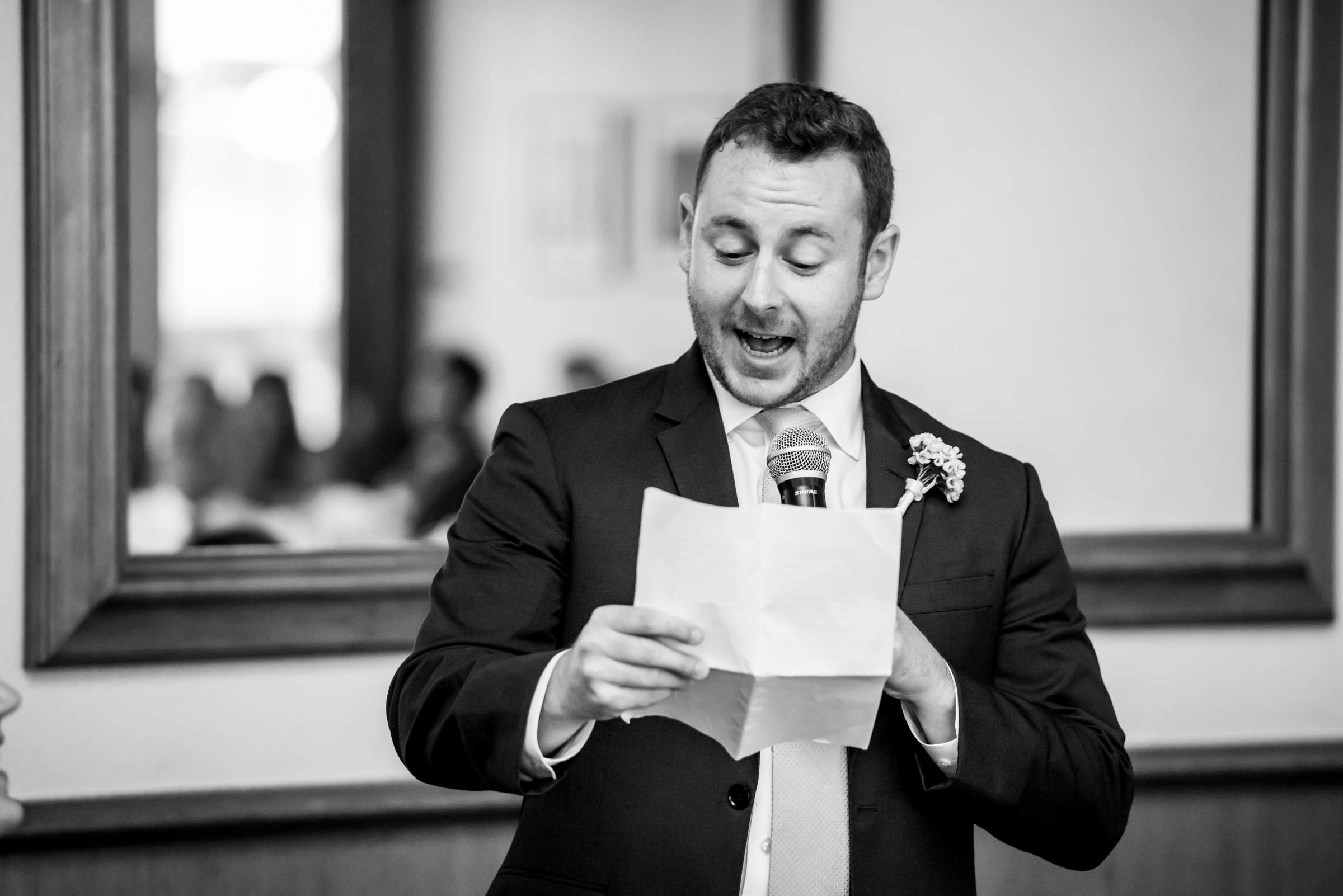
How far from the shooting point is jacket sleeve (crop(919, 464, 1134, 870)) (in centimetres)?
144

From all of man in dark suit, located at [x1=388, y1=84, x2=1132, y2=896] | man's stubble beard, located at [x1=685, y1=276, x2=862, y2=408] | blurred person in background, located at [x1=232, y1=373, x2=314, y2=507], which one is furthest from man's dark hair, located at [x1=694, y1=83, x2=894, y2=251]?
blurred person in background, located at [x1=232, y1=373, x2=314, y2=507]

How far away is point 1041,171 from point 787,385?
5.01 ft

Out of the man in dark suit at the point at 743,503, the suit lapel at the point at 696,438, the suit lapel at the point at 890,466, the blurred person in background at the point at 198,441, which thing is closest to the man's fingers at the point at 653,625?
the man in dark suit at the point at 743,503

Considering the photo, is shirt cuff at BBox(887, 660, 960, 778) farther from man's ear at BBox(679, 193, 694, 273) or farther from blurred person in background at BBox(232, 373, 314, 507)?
blurred person in background at BBox(232, 373, 314, 507)

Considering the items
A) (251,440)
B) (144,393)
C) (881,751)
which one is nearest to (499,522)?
(881,751)

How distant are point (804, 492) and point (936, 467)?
39cm

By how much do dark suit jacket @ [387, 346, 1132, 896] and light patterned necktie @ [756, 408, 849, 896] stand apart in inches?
0.7

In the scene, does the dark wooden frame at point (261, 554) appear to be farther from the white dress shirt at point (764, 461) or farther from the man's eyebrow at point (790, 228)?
the man's eyebrow at point (790, 228)

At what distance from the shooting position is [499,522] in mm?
1577

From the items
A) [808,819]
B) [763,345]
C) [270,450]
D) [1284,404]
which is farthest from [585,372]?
[808,819]

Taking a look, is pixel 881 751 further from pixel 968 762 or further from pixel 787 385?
pixel 787 385

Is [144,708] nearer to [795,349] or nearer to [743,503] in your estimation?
[743,503]

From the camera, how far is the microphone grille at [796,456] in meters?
1.36

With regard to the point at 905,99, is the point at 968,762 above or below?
below
